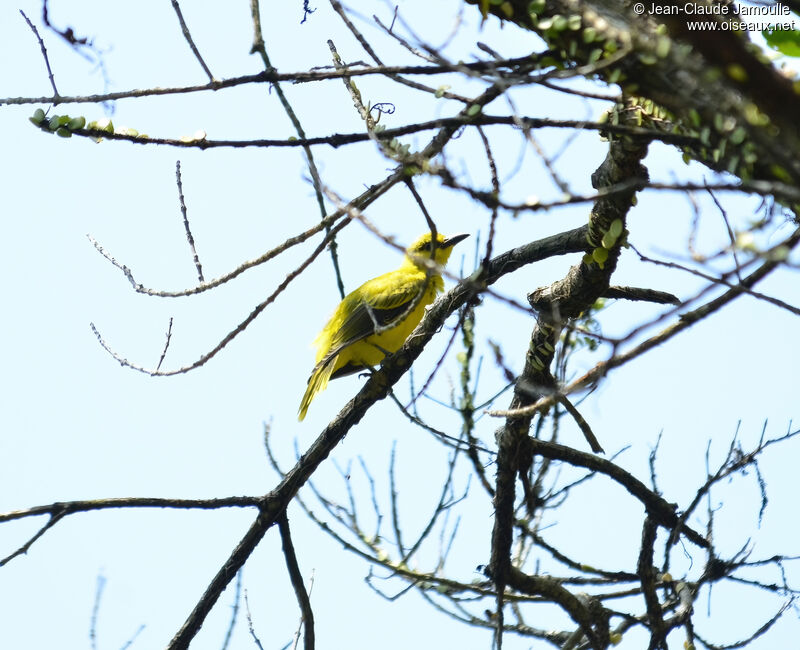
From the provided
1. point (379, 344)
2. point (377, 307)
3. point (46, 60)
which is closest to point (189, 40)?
point (46, 60)

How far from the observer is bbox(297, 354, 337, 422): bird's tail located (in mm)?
5711

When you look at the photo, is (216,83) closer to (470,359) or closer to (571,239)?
(571,239)

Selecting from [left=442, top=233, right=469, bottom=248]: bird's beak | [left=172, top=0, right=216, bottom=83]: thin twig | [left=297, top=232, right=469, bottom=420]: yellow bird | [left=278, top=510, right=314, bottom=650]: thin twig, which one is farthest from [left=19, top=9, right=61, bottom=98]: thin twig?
[left=442, top=233, right=469, bottom=248]: bird's beak

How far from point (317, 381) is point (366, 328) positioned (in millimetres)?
475

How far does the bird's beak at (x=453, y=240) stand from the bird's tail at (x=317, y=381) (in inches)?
66.9

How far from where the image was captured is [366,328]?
578cm

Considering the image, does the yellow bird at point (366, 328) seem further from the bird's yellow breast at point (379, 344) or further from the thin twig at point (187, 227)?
the thin twig at point (187, 227)

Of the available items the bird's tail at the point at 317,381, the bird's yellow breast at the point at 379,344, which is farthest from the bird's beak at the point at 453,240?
the bird's tail at the point at 317,381

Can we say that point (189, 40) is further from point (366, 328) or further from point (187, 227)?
point (366, 328)

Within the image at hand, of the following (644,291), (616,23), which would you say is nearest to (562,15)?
(616,23)

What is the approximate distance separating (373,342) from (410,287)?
0.68 metres

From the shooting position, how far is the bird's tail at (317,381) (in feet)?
18.7

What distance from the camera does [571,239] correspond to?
3.43 meters

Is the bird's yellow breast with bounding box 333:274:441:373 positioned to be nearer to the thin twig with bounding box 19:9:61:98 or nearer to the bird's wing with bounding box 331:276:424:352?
the bird's wing with bounding box 331:276:424:352
